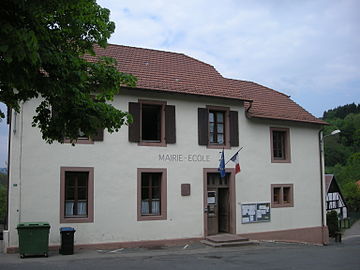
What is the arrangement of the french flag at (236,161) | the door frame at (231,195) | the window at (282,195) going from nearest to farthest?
the french flag at (236,161) → the door frame at (231,195) → the window at (282,195)

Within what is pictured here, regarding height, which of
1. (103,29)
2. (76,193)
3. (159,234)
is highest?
(103,29)

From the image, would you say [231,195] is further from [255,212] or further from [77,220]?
[77,220]

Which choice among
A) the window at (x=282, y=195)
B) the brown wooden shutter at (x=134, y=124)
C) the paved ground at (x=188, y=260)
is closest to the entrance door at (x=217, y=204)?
the paved ground at (x=188, y=260)

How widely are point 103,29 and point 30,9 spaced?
2693 mm

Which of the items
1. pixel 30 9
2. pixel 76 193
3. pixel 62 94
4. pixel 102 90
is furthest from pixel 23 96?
pixel 76 193

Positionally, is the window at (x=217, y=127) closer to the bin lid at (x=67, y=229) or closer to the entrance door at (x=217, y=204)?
the entrance door at (x=217, y=204)

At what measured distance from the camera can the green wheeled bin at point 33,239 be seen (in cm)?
1388

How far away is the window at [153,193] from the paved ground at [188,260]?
150 centimetres

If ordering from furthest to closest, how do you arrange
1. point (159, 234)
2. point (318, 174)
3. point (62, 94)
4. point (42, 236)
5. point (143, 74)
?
point (318, 174)
point (143, 74)
point (159, 234)
point (42, 236)
point (62, 94)

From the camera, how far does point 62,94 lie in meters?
8.60

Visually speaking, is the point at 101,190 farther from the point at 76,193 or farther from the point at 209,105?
the point at 209,105

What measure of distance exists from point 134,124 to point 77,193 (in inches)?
132

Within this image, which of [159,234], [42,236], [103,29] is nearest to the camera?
[103,29]

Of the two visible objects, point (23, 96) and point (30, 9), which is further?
point (23, 96)
